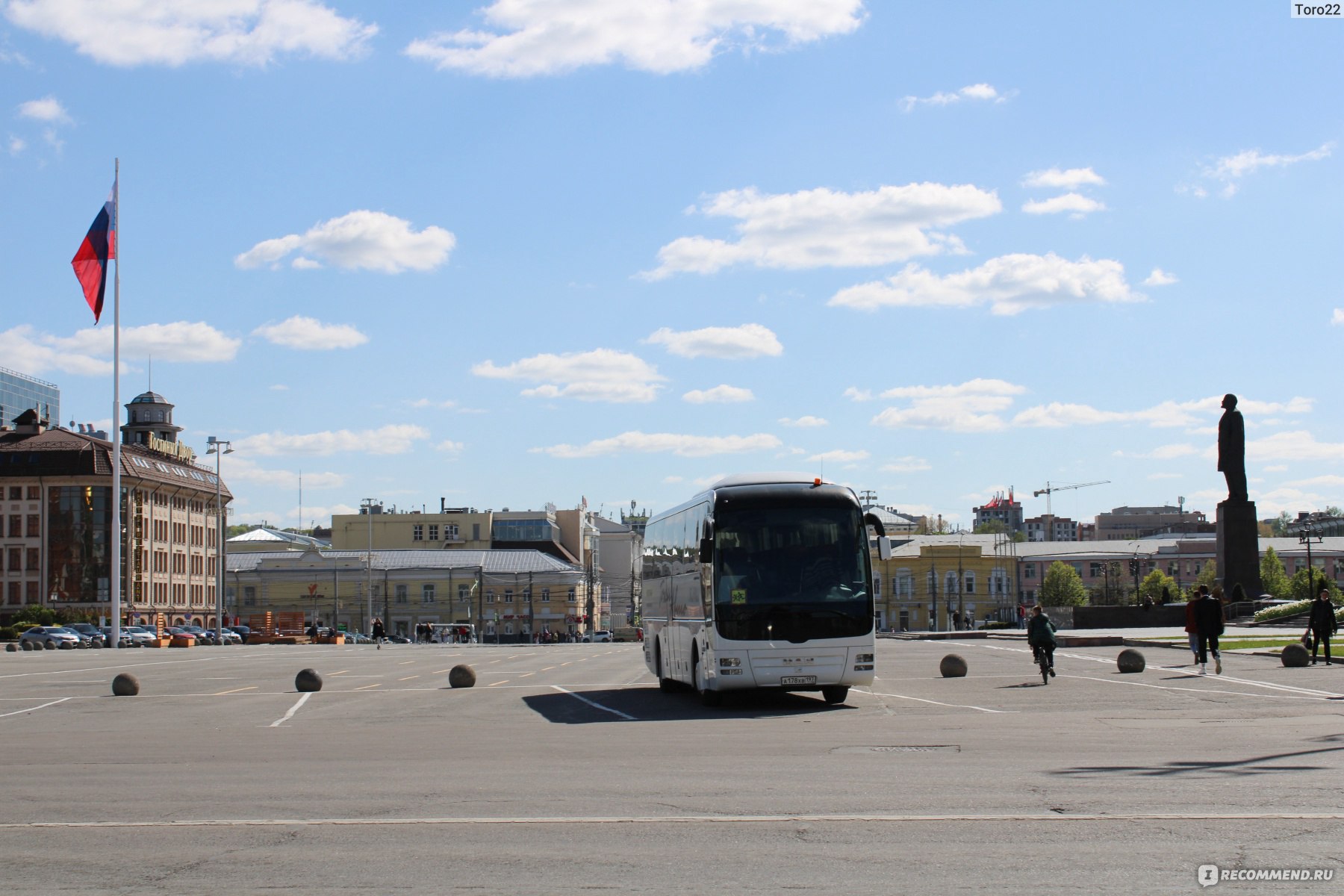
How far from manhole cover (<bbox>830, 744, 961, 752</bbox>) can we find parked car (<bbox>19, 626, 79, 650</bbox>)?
193 ft

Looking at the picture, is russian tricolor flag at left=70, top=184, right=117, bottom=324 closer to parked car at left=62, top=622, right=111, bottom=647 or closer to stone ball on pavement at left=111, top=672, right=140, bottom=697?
parked car at left=62, top=622, right=111, bottom=647

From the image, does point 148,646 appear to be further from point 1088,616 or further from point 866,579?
point 866,579

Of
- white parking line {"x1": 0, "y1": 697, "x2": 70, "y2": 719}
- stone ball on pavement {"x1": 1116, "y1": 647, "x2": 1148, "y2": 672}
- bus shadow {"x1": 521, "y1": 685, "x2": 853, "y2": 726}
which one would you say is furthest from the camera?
stone ball on pavement {"x1": 1116, "y1": 647, "x2": 1148, "y2": 672}

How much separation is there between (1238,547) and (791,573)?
148ft

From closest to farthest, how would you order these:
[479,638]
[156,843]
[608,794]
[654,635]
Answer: [156,843], [608,794], [654,635], [479,638]

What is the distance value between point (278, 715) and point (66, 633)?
192ft

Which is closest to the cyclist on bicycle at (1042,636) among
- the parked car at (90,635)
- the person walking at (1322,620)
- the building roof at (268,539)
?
the person walking at (1322,620)

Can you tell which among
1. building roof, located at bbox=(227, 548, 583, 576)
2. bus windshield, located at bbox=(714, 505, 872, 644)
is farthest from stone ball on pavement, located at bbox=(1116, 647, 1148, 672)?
building roof, located at bbox=(227, 548, 583, 576)

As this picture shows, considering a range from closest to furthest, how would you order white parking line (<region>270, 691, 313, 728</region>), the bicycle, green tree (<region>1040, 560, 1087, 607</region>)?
white parking line (<region>270, 691, 313, 728</region>), the bicycle, green tree (<region>1040, 560, 1087, 607</region>)

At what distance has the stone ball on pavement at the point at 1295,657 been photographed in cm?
2886

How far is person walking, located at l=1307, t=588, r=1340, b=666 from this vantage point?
28125 millimetres


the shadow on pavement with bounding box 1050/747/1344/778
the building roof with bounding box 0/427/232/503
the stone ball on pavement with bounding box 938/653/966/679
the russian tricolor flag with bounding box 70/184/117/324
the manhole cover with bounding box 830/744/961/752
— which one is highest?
the russian tricolor flag with bounding box 70/184/117/324

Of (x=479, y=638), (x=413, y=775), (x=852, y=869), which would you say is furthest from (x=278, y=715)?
(x=479, y=638)

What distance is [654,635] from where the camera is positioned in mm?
27406
